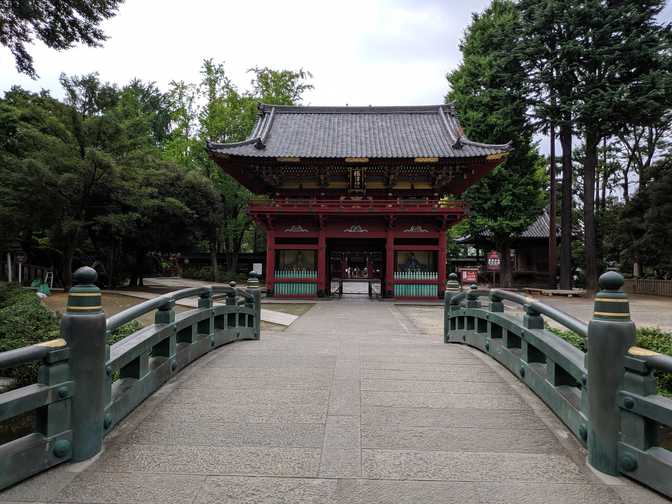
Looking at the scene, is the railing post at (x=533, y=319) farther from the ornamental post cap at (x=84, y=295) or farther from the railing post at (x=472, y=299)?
the ornamental post cap at (x=84, y=295)

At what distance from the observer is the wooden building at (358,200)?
21.1 meters

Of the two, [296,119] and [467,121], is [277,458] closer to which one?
[296,119]

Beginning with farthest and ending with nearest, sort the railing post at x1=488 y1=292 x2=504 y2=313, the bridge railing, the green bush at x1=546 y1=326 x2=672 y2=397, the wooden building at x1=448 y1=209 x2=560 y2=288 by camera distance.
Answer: the wooden building at x1=448 y1=209 x2=560 y2=288
the railing post at x1=488 y1=292 x2=504 y2=313
the green bush at x1=546 y1=326 x2=672 y2=397
the bridge railing

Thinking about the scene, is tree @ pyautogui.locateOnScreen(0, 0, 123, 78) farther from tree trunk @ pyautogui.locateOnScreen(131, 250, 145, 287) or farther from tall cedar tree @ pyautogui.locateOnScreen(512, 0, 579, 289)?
tall cedar tree @ pyautogui.locateOnScreen(512, 0, 579, 289)

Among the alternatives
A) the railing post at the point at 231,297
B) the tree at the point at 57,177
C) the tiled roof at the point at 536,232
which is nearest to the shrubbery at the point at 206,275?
the tree at the point at 57,177

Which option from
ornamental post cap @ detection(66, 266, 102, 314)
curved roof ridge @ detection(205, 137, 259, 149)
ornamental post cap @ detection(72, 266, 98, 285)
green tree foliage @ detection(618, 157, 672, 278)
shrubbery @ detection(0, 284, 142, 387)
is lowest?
shrubbery @ detection(0, 284, 142, 387)

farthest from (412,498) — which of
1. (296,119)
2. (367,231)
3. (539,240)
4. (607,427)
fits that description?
(539,240)

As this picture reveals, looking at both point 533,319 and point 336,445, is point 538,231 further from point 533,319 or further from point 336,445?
point 336,445

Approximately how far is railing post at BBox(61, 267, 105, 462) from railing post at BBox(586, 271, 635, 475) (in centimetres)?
351

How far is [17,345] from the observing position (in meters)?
7.12

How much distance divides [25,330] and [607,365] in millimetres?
8196

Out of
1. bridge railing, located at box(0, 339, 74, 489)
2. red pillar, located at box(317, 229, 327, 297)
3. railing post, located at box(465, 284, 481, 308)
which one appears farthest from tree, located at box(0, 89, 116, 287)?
bridge railing, located at box(0, 339, 74, 489)

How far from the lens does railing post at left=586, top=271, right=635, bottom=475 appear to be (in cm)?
315

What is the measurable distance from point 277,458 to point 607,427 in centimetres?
231
